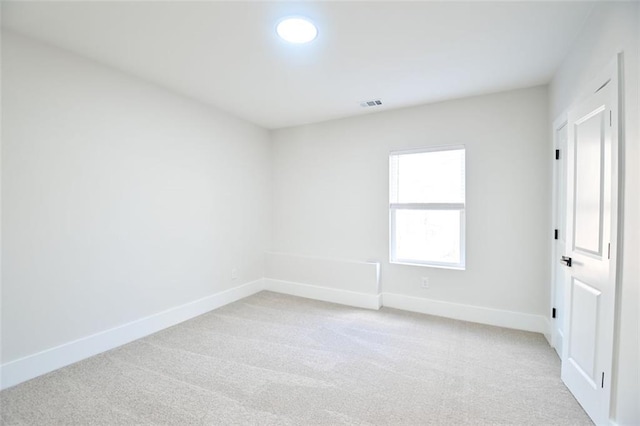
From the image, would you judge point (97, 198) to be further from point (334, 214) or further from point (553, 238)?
point (553, 238)

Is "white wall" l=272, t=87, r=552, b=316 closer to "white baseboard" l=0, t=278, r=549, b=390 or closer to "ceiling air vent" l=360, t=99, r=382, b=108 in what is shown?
"white baseboard" l=0, t=278, r=549, b=390

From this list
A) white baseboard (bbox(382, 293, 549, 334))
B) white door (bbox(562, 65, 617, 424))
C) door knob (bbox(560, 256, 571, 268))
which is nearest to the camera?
white door (bbox(562, 65, 617, 424))

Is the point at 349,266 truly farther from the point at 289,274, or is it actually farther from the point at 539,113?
the point at 539,113

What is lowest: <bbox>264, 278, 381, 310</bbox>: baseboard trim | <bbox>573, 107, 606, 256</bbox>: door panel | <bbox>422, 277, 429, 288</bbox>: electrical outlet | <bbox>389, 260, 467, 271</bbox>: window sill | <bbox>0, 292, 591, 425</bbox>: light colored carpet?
<bbox>0, 292, 591, 425</bbox>: light colored carpet

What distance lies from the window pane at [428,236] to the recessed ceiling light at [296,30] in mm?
2407

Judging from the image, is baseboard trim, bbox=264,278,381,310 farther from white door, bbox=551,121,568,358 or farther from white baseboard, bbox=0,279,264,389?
white door, bbox=551,121,568,358

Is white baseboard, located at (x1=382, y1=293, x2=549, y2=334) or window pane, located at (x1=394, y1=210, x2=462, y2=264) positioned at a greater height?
window pane, located at (x1=394, y1=210, x2=462, y2=264)

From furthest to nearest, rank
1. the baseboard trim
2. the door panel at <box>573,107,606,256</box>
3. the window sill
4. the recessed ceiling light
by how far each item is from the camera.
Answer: the baseboard trim
the window sill
the recessed ceiling light
the door panel at <box>573,107,606,256</box>

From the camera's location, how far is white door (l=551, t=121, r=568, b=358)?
2.57 metres

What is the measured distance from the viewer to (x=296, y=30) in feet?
6.86

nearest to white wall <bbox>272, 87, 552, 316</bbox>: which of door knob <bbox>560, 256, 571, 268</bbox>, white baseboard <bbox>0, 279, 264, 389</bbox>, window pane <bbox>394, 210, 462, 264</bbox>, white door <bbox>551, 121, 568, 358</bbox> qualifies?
window pane <bbox>394, 210, 462, 264</bbox>

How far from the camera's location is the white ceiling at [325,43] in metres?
1.88

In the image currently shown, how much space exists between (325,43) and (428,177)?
2.11 m

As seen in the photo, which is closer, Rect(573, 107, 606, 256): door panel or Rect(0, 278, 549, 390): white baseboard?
Rect(573, 107, 606, 256): door panel
